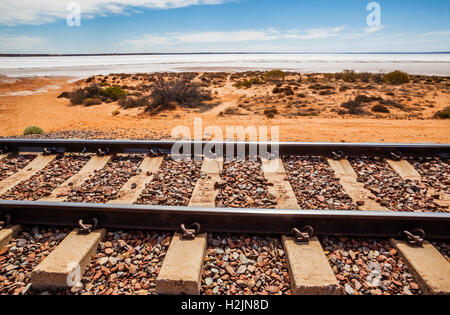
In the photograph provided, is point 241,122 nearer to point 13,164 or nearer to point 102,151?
point 102,151

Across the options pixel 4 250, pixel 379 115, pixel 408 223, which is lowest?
pixel 4 250

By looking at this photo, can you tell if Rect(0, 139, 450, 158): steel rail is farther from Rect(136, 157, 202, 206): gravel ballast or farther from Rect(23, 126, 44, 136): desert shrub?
Rect(23, 126, 44, 136): desert shrub

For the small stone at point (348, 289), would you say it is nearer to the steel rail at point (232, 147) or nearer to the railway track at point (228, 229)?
the railway track at point (228, 229)

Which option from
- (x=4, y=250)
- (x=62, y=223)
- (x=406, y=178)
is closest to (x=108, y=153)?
(x=62, y=223)

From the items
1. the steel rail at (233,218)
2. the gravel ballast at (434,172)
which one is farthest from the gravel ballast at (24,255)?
the gravel ballast at (434,172)

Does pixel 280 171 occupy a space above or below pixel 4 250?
above

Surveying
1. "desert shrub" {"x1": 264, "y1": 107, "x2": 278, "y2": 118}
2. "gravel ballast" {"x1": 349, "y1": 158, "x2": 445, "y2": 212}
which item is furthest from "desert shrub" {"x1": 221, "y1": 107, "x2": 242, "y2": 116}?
"gravel ballast" {"x1": 349, "y1": 158, "x2": 445, "y2": 212}

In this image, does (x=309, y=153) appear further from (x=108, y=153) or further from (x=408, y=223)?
(x=108, y=153)
